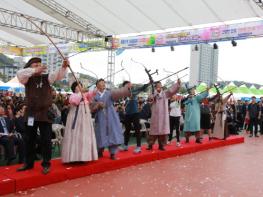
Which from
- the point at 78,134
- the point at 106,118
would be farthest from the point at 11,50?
the point at 78,134

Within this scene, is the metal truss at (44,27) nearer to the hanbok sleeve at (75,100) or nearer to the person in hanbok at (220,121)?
the person in hanbok at (220,121)

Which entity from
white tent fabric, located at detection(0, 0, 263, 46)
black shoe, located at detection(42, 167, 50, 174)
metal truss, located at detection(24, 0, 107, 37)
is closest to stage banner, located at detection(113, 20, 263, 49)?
white tent fabric, located at detection(0, 0, 263, 46)

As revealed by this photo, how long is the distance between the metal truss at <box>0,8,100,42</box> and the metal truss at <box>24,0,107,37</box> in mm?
184

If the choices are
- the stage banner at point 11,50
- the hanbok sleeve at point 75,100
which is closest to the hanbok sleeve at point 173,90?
the hanbok sleeve at point 75,100

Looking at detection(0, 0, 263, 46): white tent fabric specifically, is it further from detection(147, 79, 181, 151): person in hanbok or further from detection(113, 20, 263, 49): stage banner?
detection(147, 79, 181, 151): person in hanbok

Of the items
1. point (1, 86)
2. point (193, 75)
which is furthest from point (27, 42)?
point (193, 75)

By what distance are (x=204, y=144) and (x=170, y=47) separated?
20.8 ft

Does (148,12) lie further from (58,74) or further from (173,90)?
(58,74)

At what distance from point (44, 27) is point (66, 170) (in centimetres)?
849

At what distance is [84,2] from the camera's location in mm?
10867

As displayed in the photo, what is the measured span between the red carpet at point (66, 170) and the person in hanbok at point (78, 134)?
0.16 metres

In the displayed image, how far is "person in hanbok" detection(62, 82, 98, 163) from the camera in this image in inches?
171

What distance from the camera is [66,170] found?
4176 mm

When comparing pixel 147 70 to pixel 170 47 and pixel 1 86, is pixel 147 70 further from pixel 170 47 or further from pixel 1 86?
pixel 1 86
